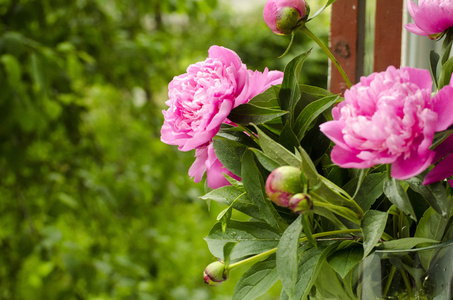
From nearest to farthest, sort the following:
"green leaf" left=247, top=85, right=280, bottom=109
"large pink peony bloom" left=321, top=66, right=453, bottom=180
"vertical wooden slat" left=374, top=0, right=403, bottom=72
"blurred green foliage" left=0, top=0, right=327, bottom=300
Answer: "large pink peony bloom" left=321, top=66, right=453, bottom=180 < "green leaf" left=247, top=85, right=280, bottom=109 < "vertical wooden slat" left=374, top=0, right=403, bottom=72 < "blurred green foliage" left=0, top=0, right=327, bottom=300

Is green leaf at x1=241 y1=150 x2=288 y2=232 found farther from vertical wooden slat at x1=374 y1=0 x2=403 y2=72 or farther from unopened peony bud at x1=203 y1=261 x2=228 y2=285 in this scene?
vertical wooden slat at x1=374 y1=0 x2=403 y2=72

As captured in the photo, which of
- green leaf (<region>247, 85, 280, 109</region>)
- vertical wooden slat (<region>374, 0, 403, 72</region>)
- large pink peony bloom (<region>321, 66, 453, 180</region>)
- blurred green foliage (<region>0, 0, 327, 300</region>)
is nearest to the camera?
large pink peony bloom (<region>321, 66, 453, 180</region>)

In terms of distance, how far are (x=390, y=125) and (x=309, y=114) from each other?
0.09 meters

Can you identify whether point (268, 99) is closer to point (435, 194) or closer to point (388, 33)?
point (435, 194)

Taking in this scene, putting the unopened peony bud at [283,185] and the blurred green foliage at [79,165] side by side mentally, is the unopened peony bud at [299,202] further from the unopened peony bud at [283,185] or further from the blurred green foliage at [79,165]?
the blurred green foliage at [79,165]

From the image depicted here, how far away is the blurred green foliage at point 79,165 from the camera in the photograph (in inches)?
39.4

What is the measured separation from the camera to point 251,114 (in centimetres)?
33

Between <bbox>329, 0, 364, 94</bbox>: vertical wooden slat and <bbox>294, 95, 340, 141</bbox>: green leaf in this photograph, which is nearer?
<bbox>294, 95, 340, 141</bbox>: green leaf

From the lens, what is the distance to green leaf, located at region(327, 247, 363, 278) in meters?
0.30

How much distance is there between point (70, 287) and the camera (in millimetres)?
1010

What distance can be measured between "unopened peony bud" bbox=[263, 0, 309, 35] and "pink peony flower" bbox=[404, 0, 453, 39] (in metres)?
0.07

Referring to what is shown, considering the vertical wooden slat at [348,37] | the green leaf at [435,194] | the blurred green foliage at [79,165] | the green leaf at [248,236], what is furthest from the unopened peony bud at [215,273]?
the blurred green foliage at [79,165]

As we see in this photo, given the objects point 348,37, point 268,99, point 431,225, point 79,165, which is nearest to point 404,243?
point 431,225

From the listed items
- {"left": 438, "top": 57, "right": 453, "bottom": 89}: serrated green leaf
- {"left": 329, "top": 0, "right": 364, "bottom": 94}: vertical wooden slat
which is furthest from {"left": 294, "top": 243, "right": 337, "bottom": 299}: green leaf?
{"left": 329, "top": 0, "right": 364, "bottom": 94}: vertical wooden slat
